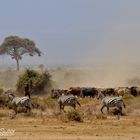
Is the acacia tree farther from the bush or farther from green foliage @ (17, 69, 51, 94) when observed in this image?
the bush

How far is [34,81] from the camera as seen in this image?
4931 cm

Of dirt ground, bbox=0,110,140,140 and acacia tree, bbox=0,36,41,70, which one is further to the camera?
acacia tree, bbox=0,36,41,70

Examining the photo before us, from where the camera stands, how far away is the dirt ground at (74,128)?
61.5ft

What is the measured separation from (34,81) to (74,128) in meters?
A: 28.2

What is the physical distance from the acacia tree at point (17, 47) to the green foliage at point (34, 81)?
82.8ft

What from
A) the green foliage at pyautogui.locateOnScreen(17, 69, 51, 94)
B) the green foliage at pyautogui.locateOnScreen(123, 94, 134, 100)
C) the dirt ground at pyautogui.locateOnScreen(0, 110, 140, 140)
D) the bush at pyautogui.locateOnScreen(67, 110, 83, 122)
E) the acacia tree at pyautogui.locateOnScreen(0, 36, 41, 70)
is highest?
the acacia tree at pyautogui.locateOnScreen(0, 36, 41, 70)

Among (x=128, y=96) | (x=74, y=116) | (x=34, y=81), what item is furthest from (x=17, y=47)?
(x=74, y=116)

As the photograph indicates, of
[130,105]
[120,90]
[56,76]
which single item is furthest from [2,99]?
[56,76]

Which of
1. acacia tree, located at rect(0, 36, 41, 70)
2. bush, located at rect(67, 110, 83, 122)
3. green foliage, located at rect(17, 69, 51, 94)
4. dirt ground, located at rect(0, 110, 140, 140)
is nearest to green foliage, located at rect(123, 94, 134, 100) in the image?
dirt ground, located at rect(0, 110, 140, 140)

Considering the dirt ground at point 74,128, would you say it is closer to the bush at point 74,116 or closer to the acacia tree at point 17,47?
the bush at point 74,116

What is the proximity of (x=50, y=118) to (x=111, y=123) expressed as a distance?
11.8 ft

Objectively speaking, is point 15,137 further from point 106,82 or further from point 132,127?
point 106,82

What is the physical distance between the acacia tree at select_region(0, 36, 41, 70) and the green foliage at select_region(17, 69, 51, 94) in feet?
82.8

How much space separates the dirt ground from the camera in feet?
61.5
